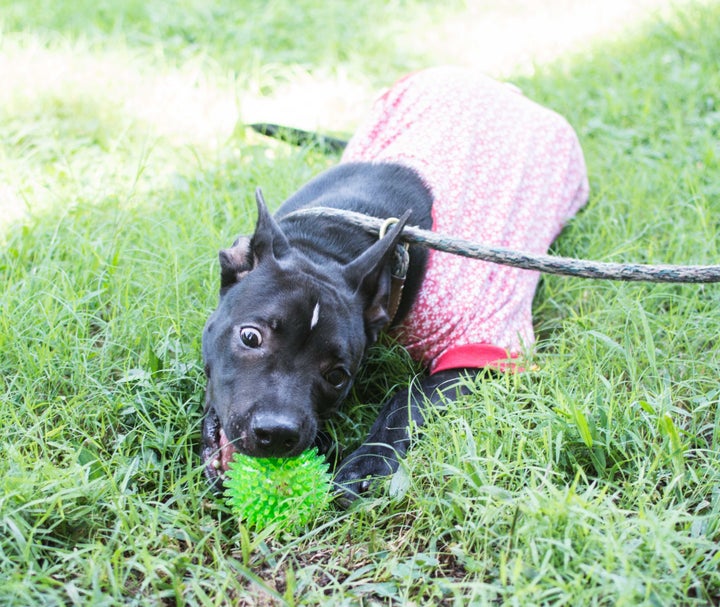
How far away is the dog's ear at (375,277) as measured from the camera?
3056mm

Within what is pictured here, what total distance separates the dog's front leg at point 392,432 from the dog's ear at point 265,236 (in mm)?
748

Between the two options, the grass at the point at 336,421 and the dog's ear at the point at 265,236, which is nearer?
the grass at the point at 336,421

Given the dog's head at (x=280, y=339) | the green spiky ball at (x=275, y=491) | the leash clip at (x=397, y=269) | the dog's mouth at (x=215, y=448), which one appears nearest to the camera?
the green spiky ball at (x=275, y=491)

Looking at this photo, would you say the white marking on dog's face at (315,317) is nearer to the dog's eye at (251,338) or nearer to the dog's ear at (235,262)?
the dog's eye at (251,338)

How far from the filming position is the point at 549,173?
4176 mm

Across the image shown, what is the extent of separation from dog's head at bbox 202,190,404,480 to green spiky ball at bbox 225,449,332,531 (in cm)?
4

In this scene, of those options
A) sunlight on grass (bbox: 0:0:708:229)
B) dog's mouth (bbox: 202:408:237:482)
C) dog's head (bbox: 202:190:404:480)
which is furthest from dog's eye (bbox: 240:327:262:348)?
sunlight on grass (bbox: 0:0:708:229)

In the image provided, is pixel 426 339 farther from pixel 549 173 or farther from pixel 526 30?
pixel 526 30

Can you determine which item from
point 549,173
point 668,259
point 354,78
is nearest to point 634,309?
point 668,259

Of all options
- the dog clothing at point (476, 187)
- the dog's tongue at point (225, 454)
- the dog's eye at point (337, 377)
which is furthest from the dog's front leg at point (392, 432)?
the dog's tongue at point (225, 454)

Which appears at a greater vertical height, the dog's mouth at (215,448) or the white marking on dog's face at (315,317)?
the white marking on dog's face at (315,317)


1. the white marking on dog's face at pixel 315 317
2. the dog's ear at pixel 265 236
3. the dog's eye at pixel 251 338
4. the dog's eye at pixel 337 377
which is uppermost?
the dog's ear at pixel 265 236

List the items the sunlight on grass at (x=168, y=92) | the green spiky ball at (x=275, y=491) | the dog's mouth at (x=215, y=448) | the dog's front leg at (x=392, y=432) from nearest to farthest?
the green spiky ball at (x=275, y=491) < the dog's mouth at (x=215, y=448) < the dog's front leg at (x=392, y=432) < the sunlight on grass at (x=168, y=92)

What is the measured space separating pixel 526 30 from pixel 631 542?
5395 millimetres
